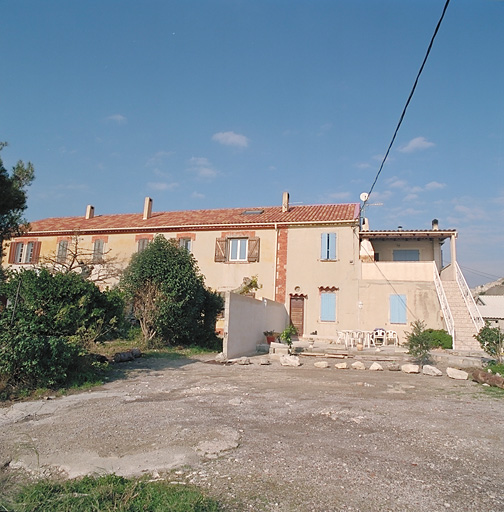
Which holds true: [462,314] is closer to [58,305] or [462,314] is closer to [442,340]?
[442,340]

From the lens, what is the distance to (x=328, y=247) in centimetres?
1923

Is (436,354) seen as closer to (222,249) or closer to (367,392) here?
(367,392)

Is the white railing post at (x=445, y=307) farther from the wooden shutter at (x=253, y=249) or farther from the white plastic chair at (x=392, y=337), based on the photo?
the wooden shutter at (x=253, y=249)

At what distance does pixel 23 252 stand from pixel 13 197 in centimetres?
1615

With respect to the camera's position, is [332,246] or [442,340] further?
[332,246]

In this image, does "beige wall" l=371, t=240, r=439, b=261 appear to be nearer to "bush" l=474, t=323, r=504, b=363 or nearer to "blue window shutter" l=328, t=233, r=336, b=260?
"blue window shutter" l=328, t=233, r=336, b=260

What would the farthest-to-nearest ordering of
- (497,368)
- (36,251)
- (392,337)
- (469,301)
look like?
(36,251)
(392,337)
(469,301)
(497,368)

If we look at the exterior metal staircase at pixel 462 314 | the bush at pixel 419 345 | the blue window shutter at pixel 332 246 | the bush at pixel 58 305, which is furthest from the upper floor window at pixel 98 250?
the exterior metal staircase at pixel 462 314

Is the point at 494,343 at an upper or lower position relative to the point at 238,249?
lower

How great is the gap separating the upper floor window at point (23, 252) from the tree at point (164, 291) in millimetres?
12505

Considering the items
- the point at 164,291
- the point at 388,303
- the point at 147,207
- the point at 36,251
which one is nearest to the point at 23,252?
the point at 36,251

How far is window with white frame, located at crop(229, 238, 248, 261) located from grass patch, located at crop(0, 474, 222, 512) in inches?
685

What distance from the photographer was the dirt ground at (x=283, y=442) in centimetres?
329

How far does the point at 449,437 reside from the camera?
4859 millimetres
